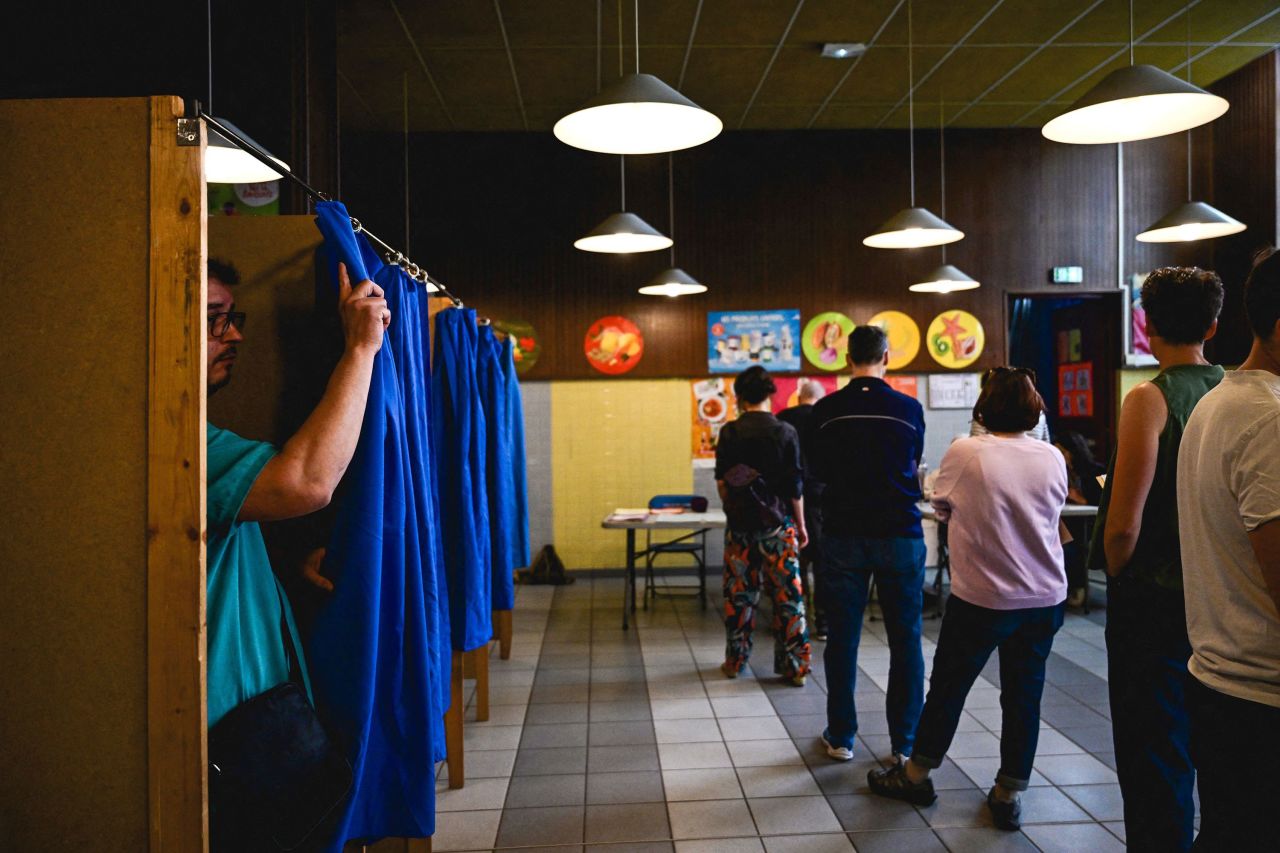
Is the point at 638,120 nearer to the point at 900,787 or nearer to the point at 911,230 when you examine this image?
the point at 911,230

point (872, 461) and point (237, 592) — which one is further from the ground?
point (872, 461)

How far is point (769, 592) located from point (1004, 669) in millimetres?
1725

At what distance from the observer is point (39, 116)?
4.37ft

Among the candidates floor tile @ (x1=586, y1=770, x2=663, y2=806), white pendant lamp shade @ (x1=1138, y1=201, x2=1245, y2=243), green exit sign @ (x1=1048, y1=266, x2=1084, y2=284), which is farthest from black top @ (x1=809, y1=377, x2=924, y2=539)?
green exit sign @ (x1=1048, y1=266, x2=1084, y2=284)

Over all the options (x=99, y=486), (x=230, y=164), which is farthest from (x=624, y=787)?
(x=230, y=164)

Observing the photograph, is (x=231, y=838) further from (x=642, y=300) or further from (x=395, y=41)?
(x=642, y=300)

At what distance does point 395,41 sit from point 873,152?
435 centimetres

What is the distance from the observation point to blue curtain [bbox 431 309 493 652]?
3215mm

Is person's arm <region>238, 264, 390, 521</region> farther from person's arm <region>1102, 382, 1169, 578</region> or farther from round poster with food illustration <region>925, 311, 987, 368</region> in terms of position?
round poster with food illustration <region>925, 311, 987, 368</region>

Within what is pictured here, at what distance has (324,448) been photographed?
1563 millimetres

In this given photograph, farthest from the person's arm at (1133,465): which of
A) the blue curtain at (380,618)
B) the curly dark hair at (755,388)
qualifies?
the curly dark hair at (755,388)

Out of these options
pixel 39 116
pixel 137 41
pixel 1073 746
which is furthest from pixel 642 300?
pixel 39 116

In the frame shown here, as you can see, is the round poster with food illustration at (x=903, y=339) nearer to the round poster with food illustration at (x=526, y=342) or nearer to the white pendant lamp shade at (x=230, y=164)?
the round poster with food illustration at (x=526, y=342)

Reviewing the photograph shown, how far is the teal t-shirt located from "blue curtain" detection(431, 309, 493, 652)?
1552 millimetres
